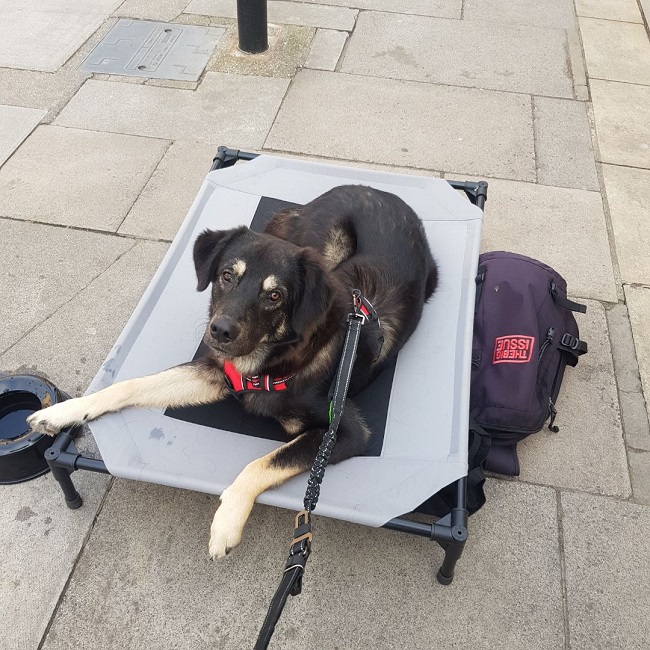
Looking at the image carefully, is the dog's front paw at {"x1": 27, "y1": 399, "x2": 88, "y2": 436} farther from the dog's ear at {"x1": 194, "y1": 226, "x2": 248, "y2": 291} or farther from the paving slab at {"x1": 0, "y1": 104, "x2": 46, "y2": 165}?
the paving slab at {"x1": 0, "y1": 104, "x2": 46, "y2": 165}

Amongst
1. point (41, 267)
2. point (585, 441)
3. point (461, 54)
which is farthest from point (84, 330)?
point (461, 54)

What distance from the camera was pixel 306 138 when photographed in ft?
18.0

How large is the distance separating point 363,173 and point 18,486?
2.98 m

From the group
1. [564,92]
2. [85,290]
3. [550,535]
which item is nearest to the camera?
[550,535]

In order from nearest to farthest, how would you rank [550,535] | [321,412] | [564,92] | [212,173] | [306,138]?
[321,412]
[550,535]
[212,173]
[306,138]
[564,92]

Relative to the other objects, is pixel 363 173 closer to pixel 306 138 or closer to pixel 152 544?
pixel 306 138

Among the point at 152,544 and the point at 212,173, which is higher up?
the point at 212,173

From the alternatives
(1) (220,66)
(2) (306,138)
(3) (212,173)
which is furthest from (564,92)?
(3) (212,173)

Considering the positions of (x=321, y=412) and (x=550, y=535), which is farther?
(x=550, y=535)

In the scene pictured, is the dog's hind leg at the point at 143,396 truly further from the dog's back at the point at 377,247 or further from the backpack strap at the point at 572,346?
the backpack strap at the point at 572,346

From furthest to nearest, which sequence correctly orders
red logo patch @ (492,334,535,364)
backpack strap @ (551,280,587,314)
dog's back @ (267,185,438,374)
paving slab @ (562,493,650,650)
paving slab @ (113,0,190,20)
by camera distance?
1. paving slab @ (113,0,190,20)
2. backpack strap @ (551,280,587,314)
3. red logo patch @ (492,334,535,364)
4. dog's back @ (267,185,438,374)
5. paving slab @ (562,493,650,650)

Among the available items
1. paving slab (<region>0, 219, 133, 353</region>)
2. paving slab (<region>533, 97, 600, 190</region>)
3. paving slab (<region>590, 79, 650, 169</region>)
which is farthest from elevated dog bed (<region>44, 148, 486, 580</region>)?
paving slab (<region>590, 79, 650, 169</region>)

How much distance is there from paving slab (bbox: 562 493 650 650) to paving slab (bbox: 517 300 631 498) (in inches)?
4.7

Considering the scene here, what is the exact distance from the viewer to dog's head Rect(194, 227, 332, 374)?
245 cm
